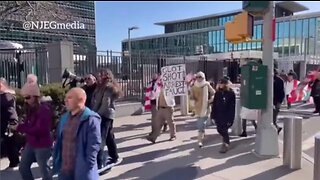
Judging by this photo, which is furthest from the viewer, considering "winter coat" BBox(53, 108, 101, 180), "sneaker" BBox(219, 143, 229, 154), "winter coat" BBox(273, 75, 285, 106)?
"winter coat" BBox(273, 75, 285, 106)

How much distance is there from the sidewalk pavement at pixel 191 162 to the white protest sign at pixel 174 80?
113cm

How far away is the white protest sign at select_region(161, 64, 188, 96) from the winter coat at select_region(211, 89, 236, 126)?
76.8 inches

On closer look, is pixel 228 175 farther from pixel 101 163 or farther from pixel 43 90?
pixel 43 90

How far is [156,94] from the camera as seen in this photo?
852cm

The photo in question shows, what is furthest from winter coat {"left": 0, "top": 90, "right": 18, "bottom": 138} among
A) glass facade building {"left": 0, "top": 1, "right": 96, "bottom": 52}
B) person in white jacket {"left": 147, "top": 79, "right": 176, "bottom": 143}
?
person in white jacket {"left": 147, "top": 79, "right": 176, "bottom": 143}

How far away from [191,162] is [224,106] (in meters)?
1.27

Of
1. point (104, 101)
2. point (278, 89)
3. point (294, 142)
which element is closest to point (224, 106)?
point (294, 142)

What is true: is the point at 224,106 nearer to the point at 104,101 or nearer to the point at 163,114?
the point at 163,114

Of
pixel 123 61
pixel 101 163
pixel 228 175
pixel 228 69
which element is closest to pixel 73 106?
pixel 101 163

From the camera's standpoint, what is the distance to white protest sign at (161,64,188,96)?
29.3 feet

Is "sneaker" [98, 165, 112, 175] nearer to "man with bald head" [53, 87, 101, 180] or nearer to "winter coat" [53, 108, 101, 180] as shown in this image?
"man with bald head" [53, 87, 101, 180]

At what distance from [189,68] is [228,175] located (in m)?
10.7

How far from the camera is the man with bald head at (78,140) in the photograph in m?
3.77

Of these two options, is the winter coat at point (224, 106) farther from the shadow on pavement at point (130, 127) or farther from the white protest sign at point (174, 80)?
the shadow on pavement at point (130, 127)
